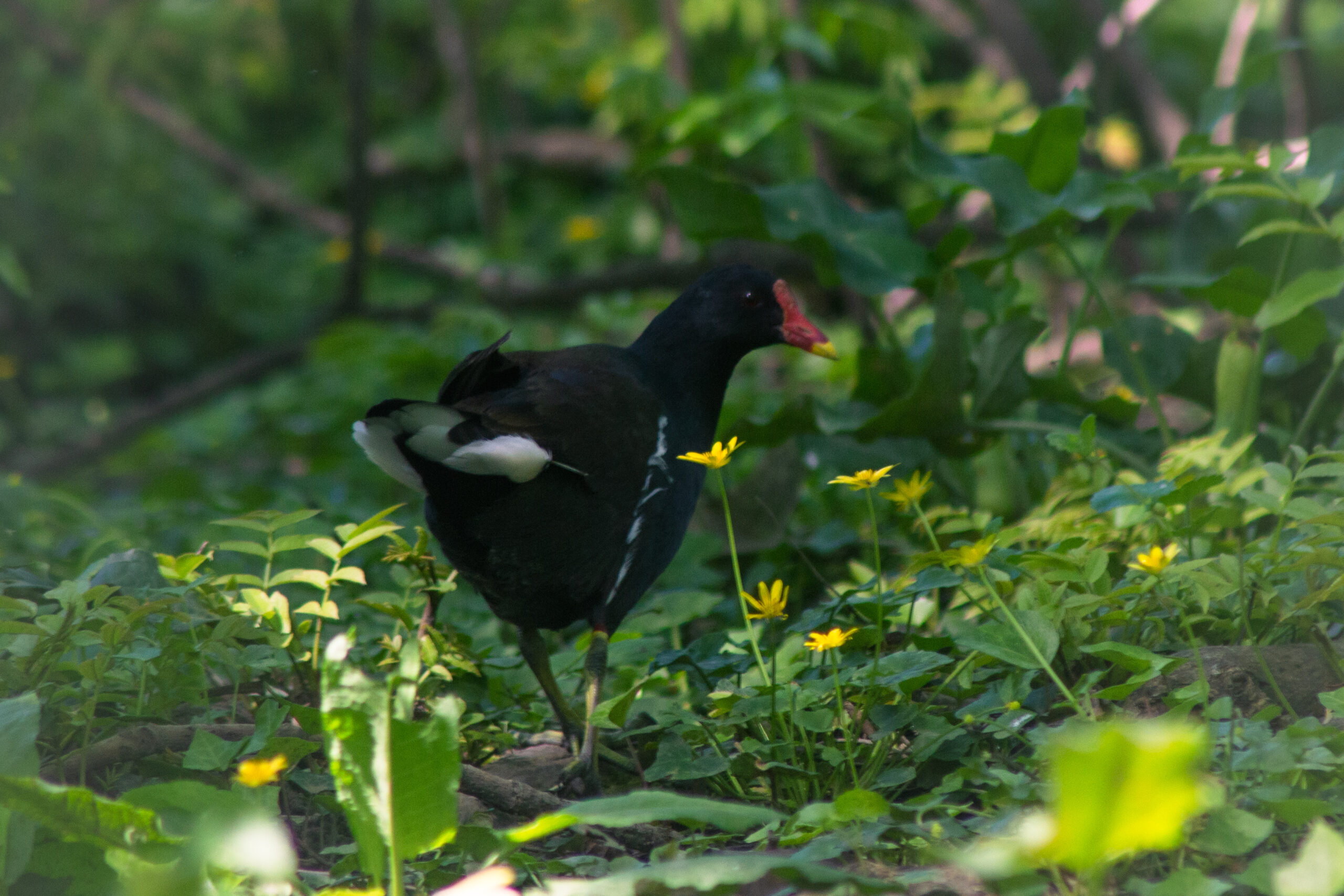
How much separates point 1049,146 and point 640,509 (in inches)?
55.0

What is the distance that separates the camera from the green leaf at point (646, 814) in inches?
51.5

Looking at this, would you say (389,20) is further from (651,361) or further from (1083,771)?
(1083,771)

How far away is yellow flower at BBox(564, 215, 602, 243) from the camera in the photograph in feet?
24.6

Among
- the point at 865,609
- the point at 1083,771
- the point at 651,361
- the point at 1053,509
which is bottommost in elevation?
the point at 1053,509

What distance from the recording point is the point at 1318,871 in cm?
109

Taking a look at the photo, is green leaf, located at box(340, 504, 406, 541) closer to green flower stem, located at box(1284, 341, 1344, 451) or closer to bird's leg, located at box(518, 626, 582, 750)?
bird's leg, located at box(518, 626, 582, 750)

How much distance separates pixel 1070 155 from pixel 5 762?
8.28 feet

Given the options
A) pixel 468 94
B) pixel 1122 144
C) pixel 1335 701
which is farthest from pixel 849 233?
pixel 1122 144

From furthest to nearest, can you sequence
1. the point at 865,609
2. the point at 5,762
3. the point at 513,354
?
the point at 513,354 < the point at 865,609 < the point at 5,762

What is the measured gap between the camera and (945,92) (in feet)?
19.0

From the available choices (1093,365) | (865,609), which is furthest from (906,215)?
(1093,365)

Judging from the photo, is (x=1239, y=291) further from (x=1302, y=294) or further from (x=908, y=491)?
(x=908, y=491)

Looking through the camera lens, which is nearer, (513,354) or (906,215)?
(513,354)

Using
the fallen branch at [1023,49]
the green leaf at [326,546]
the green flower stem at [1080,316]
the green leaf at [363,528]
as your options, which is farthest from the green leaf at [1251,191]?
the fallen branch at [1023,49]
